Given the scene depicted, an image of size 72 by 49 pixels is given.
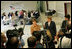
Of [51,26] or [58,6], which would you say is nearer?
[51,26]

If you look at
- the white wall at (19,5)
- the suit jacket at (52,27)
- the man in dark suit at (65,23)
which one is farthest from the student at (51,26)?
the white wall at (19,5)

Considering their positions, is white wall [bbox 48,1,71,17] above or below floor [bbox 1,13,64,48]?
above

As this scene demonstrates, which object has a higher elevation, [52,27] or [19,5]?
[19,5]

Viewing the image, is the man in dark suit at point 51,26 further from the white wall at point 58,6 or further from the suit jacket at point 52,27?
the white wall at point 58,6

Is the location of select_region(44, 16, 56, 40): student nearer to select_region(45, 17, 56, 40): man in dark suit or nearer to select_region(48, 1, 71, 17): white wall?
select_region(45, 17, 56, 40): man in dark suit

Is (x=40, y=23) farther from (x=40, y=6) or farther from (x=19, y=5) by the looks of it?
(x=19, y=5)

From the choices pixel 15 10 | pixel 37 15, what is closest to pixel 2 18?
pixel 15 10

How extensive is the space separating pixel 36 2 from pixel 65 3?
39 centimetres

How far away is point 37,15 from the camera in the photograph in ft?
5.07

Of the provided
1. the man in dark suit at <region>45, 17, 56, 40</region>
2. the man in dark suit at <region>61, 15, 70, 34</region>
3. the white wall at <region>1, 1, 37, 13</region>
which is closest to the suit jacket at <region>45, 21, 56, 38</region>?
the man in dark suit at <region>45, 17, 56, 40</region>

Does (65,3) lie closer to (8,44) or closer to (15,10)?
(15,10)

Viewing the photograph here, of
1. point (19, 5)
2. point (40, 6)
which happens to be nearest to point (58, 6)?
point (40, 6)

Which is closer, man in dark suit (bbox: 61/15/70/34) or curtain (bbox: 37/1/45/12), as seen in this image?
man in dark suit (bbox: 61/15/70/34)

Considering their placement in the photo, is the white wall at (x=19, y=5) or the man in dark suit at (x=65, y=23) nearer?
the man in dark suit at (x=65, y=23)
